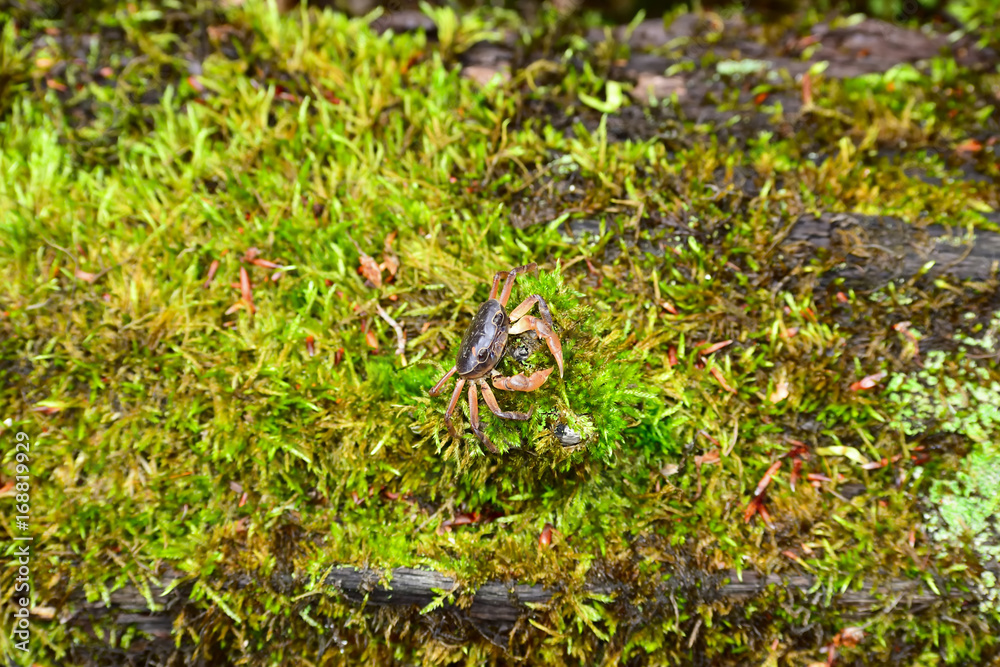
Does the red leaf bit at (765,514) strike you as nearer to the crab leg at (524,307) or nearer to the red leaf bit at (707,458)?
the red leaf bit at (707,458)

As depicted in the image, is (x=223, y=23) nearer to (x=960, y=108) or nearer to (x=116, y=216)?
(x=116, y=216)

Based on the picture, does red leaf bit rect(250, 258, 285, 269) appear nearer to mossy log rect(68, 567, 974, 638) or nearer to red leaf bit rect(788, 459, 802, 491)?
mossy log rect(68, 567, 974, 638)

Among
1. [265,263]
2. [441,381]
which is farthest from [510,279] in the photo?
[265,263]

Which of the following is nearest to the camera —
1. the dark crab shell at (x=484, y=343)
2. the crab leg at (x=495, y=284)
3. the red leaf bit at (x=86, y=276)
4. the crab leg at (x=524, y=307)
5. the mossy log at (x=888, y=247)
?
the dark crab shell at (x=484, y=343)

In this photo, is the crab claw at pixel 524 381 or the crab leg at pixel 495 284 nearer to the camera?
the crab claw at pixel 524 381

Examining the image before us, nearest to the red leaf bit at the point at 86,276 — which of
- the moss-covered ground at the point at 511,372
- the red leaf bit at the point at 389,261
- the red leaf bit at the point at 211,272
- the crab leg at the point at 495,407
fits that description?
the moss-covered ground at the point at 511,372

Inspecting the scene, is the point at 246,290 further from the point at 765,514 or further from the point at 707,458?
the point at 765,514

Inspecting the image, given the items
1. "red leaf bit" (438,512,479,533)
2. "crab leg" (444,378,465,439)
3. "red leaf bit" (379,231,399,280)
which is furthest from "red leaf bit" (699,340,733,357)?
"red leaf bit" (379,231,399,280)
